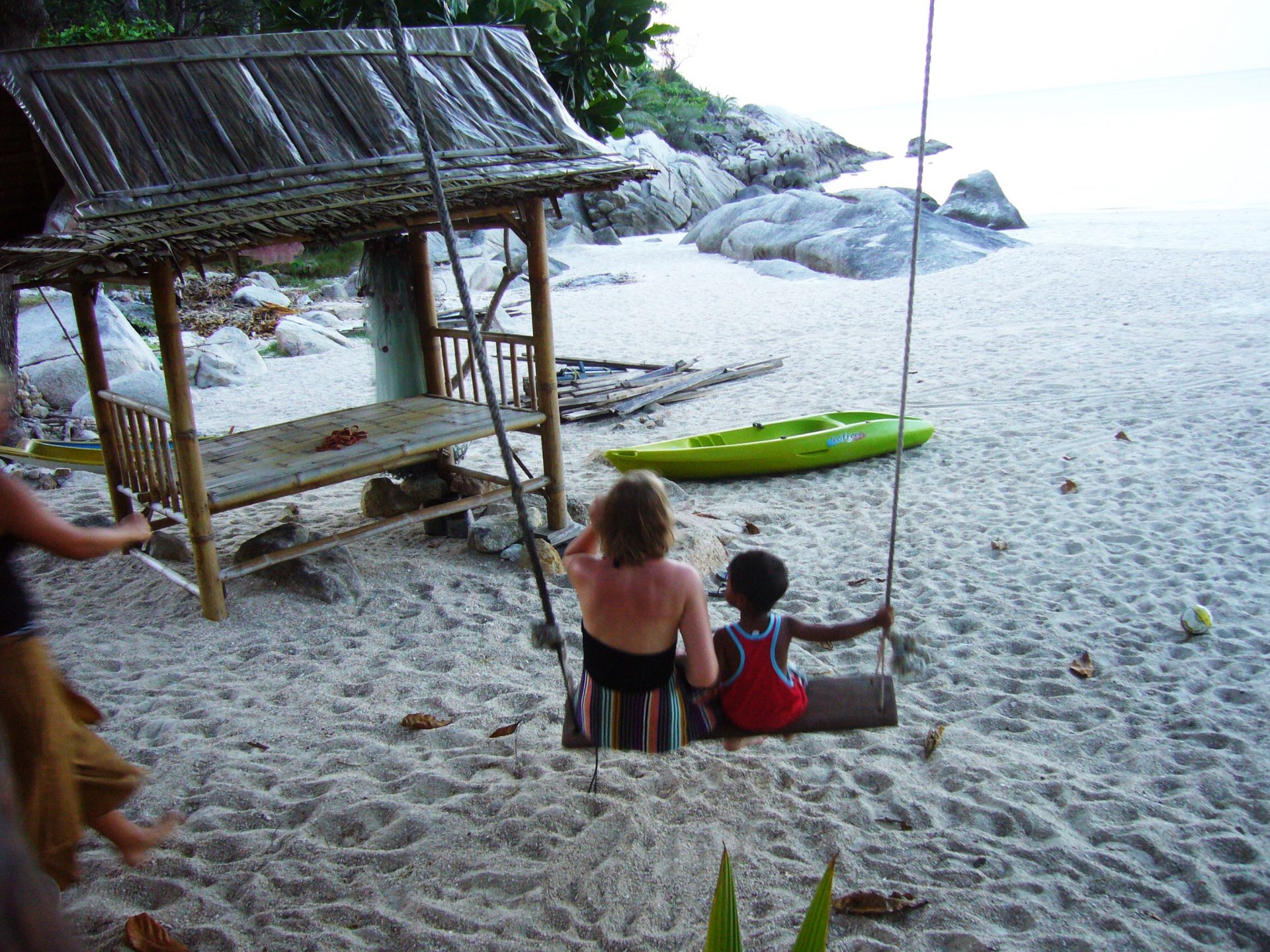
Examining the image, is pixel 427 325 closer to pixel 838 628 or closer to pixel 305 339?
pixel 838 628

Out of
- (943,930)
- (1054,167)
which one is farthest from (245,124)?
(1054,167)

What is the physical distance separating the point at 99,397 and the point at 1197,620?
6.17 metres

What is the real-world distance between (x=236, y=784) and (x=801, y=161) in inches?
1373

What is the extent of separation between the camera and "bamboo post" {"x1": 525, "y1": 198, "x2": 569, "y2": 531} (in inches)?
217

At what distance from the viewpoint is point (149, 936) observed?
2596mm

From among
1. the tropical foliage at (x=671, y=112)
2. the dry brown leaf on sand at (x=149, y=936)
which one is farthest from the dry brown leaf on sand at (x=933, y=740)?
the tropical foliage at (x=671, y=112)

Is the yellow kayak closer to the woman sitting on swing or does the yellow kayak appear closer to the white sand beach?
the white sand beach

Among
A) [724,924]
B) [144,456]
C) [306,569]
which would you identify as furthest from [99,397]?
[724,924]

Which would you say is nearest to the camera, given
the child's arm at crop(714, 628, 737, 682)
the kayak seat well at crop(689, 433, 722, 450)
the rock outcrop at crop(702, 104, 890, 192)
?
the child's arm at crop(714, 628, 737, 682)

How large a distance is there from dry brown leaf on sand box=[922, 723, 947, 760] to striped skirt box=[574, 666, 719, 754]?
1103mm

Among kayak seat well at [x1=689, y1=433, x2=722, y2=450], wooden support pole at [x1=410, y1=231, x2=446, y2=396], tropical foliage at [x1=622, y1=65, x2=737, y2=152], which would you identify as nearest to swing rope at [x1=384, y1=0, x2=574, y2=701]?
wooden support pole at [x1=410, y1=231, x2=446, y2=396]

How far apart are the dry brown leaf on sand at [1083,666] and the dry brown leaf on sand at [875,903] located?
1.76 meters

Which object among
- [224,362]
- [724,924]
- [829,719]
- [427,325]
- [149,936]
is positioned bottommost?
[149,936]

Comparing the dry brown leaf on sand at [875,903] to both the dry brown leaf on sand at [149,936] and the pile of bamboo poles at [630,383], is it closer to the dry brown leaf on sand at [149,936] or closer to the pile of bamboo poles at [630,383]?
the dry brown leaf on sand at [149,936]
